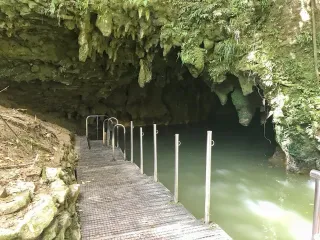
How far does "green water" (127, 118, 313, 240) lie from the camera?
476 centimetres

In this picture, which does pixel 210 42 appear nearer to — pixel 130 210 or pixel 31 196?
pixel 130 210

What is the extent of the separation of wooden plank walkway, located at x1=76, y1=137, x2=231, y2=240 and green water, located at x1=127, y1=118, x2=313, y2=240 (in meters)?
0.94

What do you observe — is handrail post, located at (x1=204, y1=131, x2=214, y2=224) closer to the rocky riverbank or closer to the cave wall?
the rocky riverbank

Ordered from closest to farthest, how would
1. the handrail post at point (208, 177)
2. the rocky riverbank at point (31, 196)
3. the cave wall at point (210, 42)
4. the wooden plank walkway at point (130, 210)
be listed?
the rocky riverbank at point (31, 196) < the wooden plank walkway at point (130, 210) < the handrail post at point (208, 177) < the cave wall at point (210, 42)

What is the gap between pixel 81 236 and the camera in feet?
11.3

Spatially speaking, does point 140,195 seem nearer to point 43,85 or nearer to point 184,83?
point 43,85

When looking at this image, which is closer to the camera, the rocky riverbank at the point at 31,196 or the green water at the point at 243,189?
the rocky riverbank at the point at 31,196

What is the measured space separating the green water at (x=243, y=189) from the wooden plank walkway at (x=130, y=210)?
36.8 inches

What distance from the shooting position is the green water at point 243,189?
15.6 feet

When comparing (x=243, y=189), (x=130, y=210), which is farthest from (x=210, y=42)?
(x=130, y=210)

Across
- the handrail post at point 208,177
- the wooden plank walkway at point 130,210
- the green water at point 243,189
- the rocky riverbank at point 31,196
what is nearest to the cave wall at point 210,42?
the green water at point 243,189

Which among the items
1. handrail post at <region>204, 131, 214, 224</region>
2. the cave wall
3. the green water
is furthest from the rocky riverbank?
the cave wall

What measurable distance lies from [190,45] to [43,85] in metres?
6.86

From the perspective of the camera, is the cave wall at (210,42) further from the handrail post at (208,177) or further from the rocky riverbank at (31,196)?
the handrail post at (208,177)
